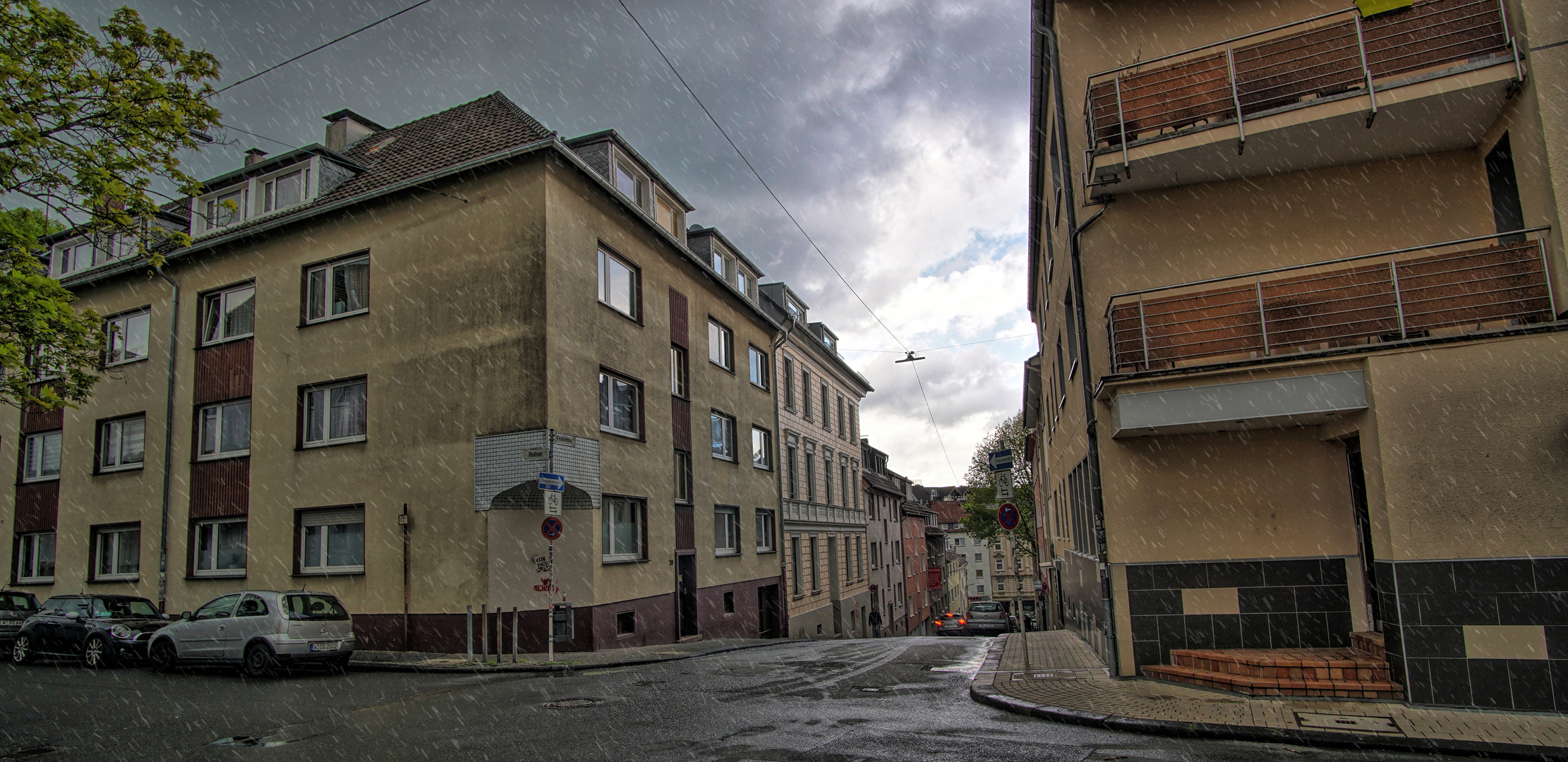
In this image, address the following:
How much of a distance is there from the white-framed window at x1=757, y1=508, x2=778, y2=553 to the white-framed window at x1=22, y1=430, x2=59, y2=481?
18.7 meters

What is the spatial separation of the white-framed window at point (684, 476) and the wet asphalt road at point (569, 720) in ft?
26.5

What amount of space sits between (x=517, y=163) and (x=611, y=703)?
1131 centimetres

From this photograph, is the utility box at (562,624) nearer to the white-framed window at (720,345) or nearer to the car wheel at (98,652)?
the car wheel at (98,652)

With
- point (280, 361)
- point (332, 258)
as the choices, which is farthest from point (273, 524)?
point (332, 258)

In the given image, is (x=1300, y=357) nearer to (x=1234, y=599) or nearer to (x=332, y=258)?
(x=1234, y=599)

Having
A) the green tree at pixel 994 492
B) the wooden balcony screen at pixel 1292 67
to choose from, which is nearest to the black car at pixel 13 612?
the wooden balcony screen at pixel 1292 67

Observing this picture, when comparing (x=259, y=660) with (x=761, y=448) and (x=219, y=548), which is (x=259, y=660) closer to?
(x=219, y=548)

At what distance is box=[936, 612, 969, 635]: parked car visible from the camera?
1410 inches

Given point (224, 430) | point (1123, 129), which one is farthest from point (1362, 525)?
point (224, 430)

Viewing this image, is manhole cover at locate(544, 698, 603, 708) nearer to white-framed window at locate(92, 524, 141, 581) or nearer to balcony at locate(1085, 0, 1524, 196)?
balcony at locate(1085, 0, 1524, 196)

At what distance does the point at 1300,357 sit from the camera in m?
9.07

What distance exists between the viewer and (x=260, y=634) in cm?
1330

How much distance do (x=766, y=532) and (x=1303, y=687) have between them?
64.1ft

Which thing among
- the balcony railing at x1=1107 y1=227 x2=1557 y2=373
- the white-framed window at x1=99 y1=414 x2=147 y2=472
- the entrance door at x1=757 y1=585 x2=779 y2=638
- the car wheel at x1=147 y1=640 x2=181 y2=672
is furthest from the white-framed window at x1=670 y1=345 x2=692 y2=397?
the balcony railing at x1=1107 y1=227 x2=1557 y2=373
